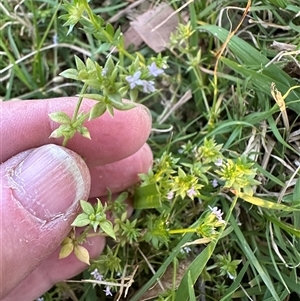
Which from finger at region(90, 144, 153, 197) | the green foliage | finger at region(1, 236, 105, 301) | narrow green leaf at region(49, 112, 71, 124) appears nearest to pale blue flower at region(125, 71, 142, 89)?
the green foliage

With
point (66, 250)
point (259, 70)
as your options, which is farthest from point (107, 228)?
point (259, 70)

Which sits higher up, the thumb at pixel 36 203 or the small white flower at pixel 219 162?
the thumb at pixel 36 203

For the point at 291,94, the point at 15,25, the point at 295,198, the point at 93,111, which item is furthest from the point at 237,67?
the point at 15,25

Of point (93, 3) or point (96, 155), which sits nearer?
point (96, 155)

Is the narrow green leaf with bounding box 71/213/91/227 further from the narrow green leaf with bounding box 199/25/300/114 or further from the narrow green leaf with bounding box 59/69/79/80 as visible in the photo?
the narrow green leaf with bounding box 199/25/300/114

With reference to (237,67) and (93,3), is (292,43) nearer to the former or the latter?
(237,67)

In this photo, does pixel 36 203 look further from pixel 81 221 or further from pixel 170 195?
pixel 170 195

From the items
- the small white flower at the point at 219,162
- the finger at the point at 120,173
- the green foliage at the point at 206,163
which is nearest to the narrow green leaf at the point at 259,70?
the green foliage at the point at 206,163

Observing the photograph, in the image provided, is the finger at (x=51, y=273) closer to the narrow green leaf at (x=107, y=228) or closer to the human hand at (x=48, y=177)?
the human hand at (x=48, y=177)
